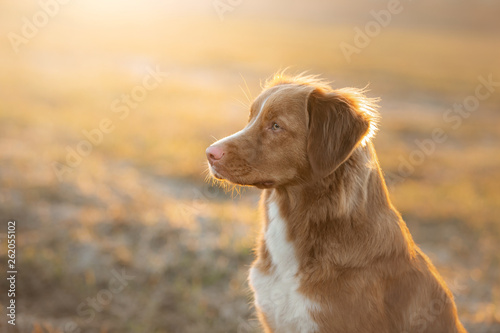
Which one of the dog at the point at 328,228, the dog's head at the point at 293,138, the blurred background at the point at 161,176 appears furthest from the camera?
the blurred background at the point at 161,176

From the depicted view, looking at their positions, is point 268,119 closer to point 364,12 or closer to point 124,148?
point 124,148

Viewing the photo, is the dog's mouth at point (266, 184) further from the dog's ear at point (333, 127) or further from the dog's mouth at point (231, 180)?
the dog's ear at point (333, 127)

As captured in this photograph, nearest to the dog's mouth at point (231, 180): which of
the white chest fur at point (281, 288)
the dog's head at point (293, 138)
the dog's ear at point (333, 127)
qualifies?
the dog's head at point (293, 138)

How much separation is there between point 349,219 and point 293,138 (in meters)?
0.69

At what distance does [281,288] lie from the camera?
3.31m

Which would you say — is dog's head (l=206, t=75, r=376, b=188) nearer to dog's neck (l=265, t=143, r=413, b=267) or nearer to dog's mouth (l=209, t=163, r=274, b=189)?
dog's mouth (l=209, t=163, r=274, b=189)

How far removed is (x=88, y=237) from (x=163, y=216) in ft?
4.11

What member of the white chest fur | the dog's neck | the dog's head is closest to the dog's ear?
the dog's head

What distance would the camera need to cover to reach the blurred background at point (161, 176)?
5754mm

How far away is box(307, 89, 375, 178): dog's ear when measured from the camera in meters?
3.20

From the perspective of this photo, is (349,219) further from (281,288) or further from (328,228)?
(281,288)

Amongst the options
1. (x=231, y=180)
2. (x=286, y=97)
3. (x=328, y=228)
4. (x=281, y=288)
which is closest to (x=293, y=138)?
(x=286, y=97)

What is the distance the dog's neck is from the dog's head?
150 millimetres

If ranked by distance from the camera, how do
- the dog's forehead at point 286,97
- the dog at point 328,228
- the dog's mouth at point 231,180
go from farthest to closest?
the dog's forehead at point 286,97
the dog's mouth at point 231,180
the dog at point 328,228
